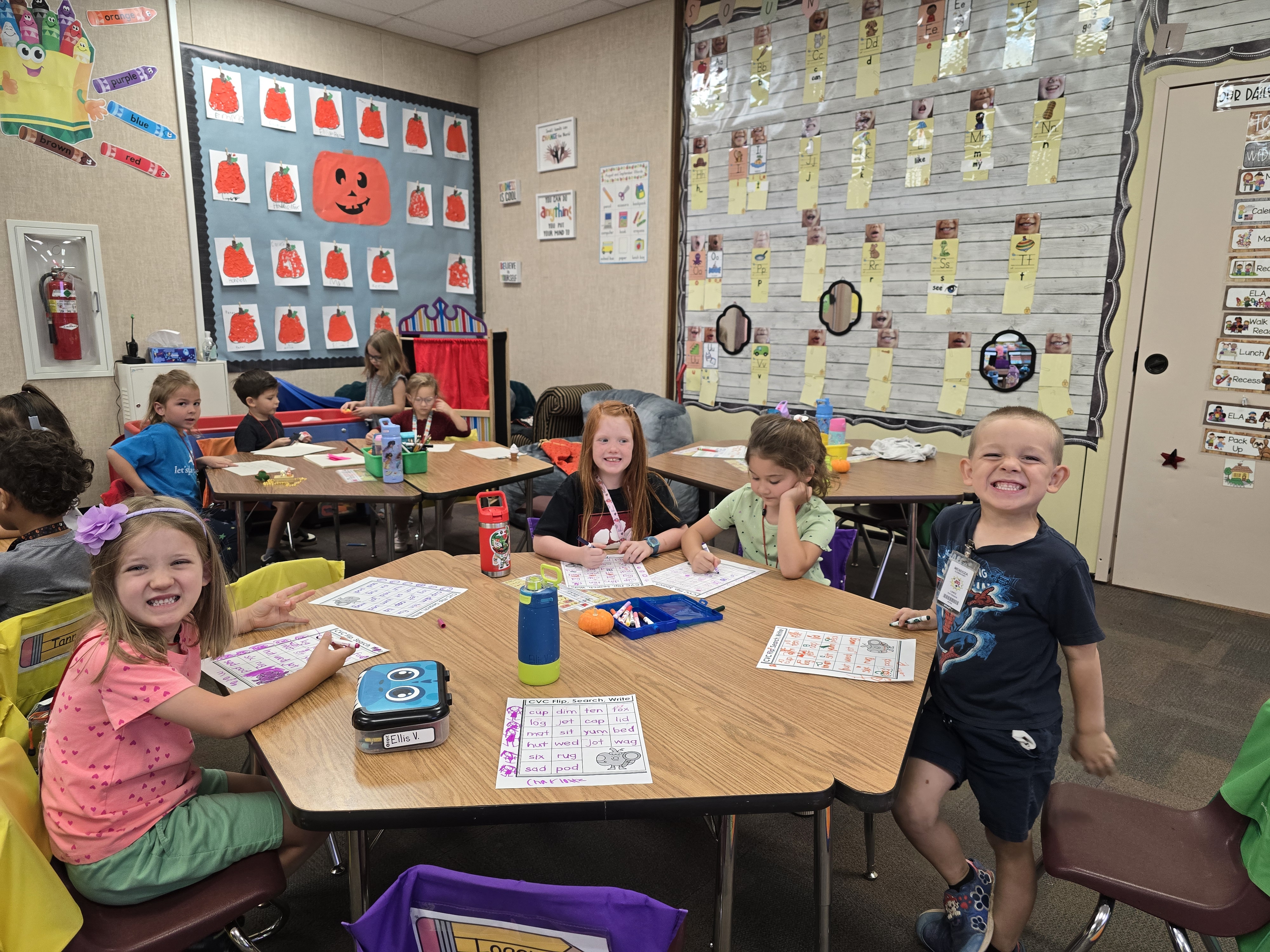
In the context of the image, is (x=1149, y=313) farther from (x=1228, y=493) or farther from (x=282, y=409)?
(x=282, y=409)

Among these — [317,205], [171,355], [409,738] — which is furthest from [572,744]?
[317,205]

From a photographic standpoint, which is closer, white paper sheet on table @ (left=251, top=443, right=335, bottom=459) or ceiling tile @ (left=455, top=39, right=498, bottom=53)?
white paper sheet on table @ (left=251, top=443, right=335, bottom=459)

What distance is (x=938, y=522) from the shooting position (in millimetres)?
1678

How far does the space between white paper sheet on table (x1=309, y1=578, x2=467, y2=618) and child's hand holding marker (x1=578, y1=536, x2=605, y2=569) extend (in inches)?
12.9

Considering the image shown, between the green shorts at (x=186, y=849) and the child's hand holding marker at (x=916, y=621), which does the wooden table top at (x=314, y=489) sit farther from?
the child's hand holding marker at (x=916, y=621)

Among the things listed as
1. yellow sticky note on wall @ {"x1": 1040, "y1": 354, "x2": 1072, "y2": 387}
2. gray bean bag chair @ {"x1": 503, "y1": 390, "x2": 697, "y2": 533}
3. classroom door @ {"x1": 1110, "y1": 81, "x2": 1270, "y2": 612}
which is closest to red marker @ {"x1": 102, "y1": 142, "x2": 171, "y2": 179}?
gray bean bag chair @ {"x1": 503, "y1": 390, "x2": 697, "y2": 533}

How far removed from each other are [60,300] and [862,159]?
15.6ft

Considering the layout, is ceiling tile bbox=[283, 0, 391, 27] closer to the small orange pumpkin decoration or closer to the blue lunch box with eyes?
the small orange pumpkin decoration

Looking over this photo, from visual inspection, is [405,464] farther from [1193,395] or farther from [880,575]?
[1193,395]

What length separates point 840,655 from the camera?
1549 millimetres

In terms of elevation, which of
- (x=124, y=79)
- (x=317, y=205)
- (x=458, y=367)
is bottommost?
(x=458, y=367)

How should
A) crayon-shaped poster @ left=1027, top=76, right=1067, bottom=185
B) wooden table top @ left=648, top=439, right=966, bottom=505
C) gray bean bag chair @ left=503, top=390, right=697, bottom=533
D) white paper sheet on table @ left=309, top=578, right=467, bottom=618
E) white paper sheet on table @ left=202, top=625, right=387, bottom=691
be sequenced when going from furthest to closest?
1. gray bean bag chair @ left=503, top=390, right=697, bottom=533
2. crayon-shaped poster @ left=1027, top=76, right=1067, bottom=185
3. wooden table top @ left=648, top=439, right=966, bottom=505
4. white paper sheet on table @ left=309, top=578, right=467, bottom=618
5. white paper sheet on table @ left=202, top=625, right=387, bottom=691

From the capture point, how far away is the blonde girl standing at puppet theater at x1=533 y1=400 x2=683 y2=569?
2.30 m

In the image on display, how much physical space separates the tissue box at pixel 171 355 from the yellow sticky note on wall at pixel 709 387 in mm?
3325
